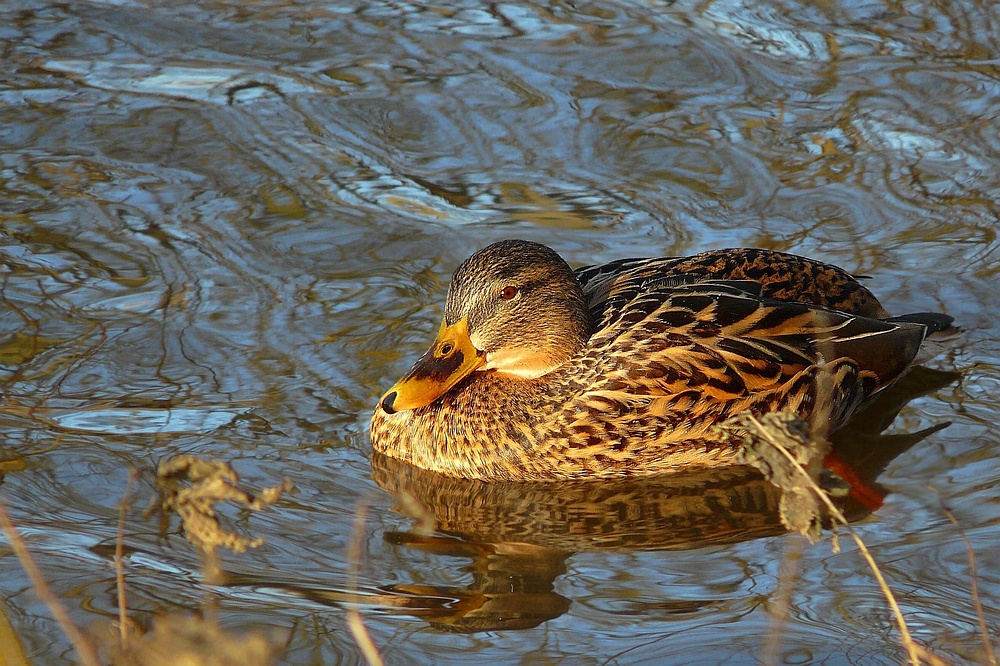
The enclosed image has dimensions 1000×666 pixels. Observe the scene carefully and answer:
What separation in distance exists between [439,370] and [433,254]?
1775mm

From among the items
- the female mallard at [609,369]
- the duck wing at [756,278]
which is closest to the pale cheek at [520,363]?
the female mallard at [609,369]

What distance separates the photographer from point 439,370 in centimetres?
645

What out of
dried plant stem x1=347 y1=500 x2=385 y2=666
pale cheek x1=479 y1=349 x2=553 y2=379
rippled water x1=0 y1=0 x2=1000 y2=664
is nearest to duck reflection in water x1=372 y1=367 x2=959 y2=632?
rippled water x1=0 y1=0 x2=1000 y2=664

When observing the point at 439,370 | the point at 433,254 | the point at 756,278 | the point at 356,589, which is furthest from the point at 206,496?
the point at 433,254

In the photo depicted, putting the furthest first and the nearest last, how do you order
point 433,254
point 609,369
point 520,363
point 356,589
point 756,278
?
point 433,254 → point 756,278 → point 520,363 → point 609,369 → point 356,589

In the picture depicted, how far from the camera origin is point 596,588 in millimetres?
5195

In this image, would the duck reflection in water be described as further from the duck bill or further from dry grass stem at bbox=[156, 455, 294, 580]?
dry grass stem at bbox=[156, 455, 294, 580]

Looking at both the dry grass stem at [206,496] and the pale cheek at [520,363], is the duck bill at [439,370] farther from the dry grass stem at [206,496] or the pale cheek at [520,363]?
the dry grass stem at [206,496]

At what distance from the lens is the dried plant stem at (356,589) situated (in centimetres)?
341

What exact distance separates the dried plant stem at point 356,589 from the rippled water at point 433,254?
82 mm

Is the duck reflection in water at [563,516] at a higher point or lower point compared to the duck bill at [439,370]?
lower

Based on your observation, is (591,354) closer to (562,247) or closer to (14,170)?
(562,247)

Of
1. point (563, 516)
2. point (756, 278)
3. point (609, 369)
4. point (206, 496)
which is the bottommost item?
point (563, 516)

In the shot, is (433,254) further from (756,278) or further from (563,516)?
(563,516)
